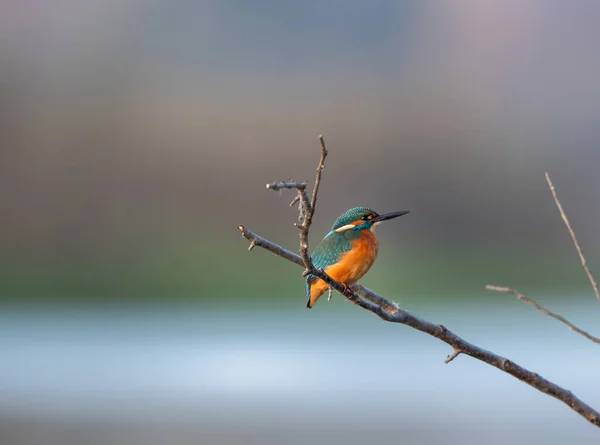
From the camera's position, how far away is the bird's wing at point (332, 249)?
1.10 meters

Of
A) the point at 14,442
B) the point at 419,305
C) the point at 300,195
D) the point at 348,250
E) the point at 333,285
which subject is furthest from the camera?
the point at 419,305

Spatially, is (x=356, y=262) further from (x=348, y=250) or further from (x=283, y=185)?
(x=283, y=185)

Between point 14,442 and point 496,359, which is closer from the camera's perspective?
point 496,359

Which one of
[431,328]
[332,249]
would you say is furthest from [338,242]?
[431,328]

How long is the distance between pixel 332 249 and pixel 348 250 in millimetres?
45

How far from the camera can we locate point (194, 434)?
4.62 metres

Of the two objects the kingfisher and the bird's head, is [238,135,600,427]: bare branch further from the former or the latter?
the bird's head

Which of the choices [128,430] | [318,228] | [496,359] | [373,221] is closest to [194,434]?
[128,430]

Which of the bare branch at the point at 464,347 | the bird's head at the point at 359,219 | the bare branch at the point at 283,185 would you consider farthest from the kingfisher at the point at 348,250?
the bare branch at the point at 283,185

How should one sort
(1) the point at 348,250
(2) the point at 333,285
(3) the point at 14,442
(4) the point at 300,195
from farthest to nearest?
(3) the point at 14,442, (1) the point at 348,250, (2) the point at 333,285, (4) the point at 300,195

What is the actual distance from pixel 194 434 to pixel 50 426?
0.79 meters

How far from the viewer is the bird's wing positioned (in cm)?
110

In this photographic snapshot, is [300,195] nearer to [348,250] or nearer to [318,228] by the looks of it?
[348,250]

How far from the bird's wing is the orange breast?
0.04ft
